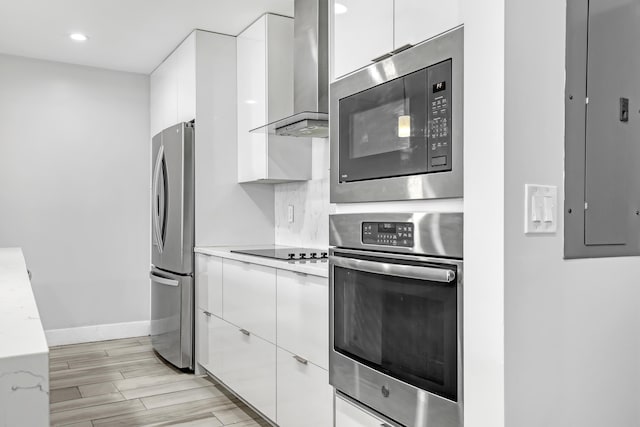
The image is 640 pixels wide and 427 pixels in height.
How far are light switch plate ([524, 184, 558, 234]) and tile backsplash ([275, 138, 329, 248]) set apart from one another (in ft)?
7.07

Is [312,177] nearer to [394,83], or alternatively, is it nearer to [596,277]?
[394,83]

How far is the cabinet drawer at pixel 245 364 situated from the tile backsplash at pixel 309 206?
81 cm

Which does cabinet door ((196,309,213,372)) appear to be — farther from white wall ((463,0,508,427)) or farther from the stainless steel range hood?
white wall ((463,0,508,427))

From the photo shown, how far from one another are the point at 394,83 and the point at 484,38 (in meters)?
0.40

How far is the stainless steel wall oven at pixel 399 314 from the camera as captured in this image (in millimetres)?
1442

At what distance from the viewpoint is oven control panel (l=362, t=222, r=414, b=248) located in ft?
5.24

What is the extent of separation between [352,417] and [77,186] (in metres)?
3.71

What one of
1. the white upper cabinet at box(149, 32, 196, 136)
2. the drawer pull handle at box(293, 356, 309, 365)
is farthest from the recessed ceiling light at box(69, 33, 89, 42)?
the drawer pull handle at box(293, 356, 309, 365)

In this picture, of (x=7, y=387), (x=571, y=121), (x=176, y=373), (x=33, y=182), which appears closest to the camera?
(x=7, y=387)

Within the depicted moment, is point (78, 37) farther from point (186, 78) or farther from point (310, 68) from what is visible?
point (310, 68)

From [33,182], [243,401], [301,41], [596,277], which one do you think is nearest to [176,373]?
[243,401]

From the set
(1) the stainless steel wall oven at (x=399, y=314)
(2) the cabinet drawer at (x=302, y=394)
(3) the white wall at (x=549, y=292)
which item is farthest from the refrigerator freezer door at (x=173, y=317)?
(3) the white wall at (x=549, y=292)

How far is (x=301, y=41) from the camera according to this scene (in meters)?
3.03

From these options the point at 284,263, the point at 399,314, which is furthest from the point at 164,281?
the point at 399,314
